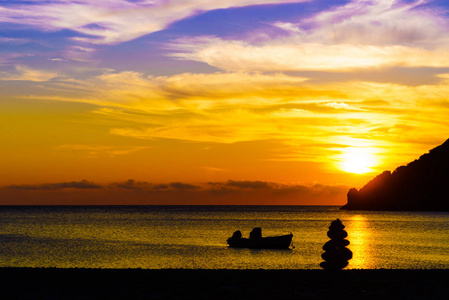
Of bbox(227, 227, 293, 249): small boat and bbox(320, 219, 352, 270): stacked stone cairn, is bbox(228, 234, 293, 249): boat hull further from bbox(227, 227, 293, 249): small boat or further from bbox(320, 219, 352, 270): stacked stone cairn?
bbox(320, 219, 352, 270): stacked stone cairn

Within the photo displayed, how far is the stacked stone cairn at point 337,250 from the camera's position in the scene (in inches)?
952

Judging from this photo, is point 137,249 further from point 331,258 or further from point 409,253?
point 331,258

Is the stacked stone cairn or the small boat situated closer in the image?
the stacked stone cairn

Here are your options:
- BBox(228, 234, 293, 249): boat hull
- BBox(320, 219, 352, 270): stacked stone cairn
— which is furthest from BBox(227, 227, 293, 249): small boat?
BBox(320, 219, 352, 270): stacked stone cairn
